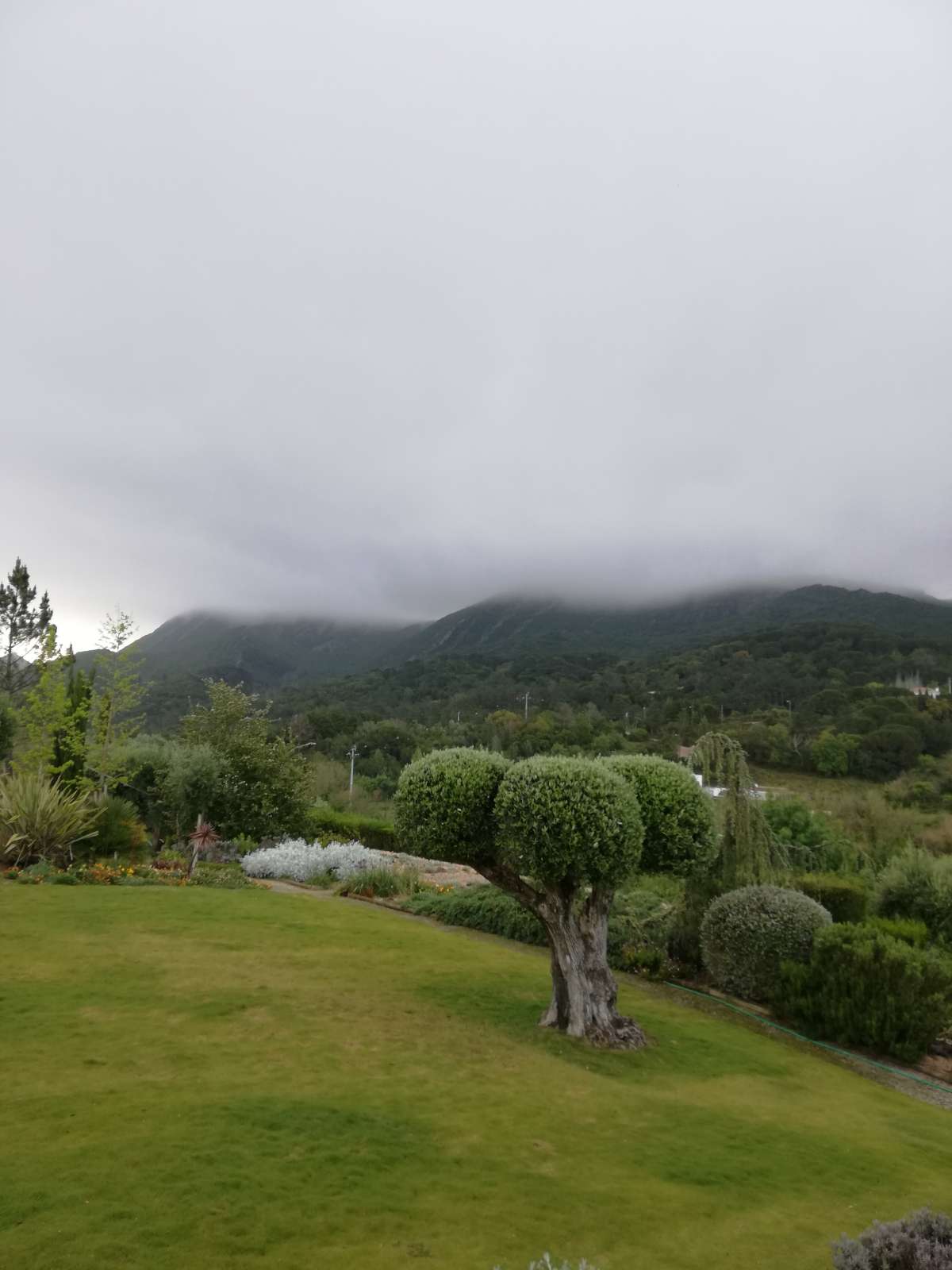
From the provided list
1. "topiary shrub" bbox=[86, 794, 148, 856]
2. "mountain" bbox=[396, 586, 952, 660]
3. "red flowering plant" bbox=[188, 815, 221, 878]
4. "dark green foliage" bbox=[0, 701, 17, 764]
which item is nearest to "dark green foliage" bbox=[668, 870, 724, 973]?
"red flowering plant" bbox=[188, 815, 221, 878]

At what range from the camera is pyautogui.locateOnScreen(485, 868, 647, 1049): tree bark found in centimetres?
750

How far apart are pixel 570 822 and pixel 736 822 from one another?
525cm

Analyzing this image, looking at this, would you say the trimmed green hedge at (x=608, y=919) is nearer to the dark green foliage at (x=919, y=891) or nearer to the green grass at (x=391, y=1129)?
the green grass at (x=391, y=1129)

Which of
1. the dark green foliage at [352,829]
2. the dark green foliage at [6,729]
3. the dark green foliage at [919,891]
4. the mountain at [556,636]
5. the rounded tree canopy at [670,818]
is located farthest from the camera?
the mountain at [556,636]

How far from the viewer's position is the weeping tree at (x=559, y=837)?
694 cm

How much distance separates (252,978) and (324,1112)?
11.3 ft

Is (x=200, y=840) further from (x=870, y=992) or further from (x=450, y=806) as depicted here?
(x=870, y=992)

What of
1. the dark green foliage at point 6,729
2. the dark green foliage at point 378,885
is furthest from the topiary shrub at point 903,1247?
the dark green foliage at point 6,729

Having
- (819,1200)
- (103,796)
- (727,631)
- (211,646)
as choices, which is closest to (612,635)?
(727,631)

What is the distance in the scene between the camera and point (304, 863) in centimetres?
1762

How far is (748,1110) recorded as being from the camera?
247 inches

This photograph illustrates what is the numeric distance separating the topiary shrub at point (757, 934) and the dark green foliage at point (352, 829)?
14862mm

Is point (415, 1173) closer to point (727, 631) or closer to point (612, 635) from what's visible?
point (727, 631)

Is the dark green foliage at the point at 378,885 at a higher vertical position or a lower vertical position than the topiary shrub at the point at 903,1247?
lower
